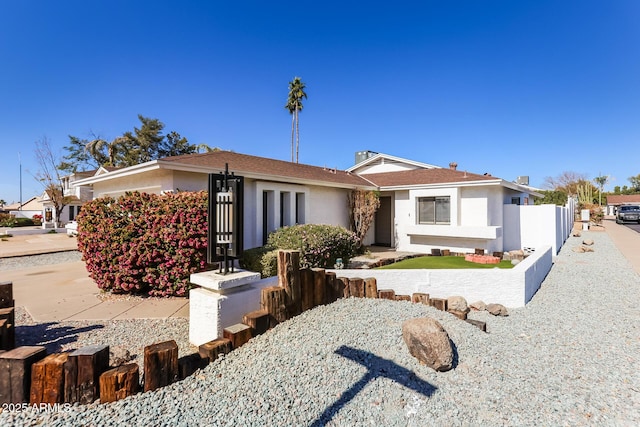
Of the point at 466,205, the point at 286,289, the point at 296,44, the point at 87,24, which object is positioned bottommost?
the point at 286,289

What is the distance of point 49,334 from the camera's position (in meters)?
4.73

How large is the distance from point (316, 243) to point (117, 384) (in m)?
6.18

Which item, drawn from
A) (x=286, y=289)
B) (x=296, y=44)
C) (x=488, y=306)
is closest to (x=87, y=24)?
(x=296, y=44)

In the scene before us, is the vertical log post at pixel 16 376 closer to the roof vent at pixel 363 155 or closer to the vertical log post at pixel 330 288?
the vertical log post at pixel 330 288

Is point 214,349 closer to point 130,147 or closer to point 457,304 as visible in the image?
point 457,304

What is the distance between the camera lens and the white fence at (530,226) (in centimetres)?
→ 1326

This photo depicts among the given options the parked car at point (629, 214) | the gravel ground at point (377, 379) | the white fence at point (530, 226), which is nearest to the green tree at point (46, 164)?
the gravel ground at point (377, 379)

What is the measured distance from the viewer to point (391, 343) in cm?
388

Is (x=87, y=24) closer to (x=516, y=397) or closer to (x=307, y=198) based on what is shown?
(x=307, y=198)

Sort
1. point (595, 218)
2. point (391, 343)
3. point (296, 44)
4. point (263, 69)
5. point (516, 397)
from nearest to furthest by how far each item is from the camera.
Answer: point (516, 397) < point (391, 343) < point (296, 44) < point (263, 69) < point (595, 218)

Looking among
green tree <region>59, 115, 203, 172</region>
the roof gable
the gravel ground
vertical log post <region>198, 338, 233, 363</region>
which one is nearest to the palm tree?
green tree <region>59, 115, 203, 172</region>

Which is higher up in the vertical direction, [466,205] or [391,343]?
[466,205]

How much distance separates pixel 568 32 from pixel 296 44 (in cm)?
1288

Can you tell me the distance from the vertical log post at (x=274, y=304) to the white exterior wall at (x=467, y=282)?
10.4 ft
